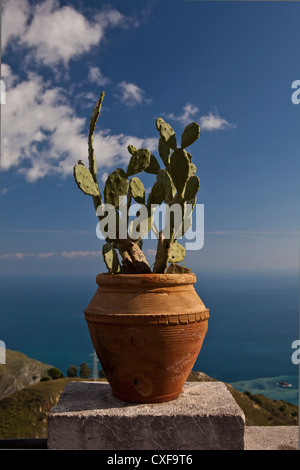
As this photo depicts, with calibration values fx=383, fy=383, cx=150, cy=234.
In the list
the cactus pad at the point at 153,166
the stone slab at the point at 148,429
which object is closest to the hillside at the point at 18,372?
the stone slab at the point at 148,429

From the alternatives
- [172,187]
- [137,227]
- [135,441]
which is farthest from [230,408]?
[172,187]

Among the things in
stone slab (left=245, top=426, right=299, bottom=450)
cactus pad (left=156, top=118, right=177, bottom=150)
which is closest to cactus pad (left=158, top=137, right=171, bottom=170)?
cactus pad (left=156, top=118, right=177, bottom=150)

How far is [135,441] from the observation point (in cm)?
170

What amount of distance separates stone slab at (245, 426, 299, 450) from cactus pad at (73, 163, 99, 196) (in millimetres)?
1742

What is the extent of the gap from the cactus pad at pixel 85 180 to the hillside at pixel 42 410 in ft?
24.2

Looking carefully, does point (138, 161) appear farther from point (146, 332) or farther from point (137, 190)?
point (146, 332)

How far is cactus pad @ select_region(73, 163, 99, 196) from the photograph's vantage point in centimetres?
182

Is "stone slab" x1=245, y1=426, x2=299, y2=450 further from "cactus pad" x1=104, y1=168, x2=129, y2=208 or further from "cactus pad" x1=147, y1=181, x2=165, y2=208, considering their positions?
"cactus pad" x1=104, y1=168, x2=129, y2=208

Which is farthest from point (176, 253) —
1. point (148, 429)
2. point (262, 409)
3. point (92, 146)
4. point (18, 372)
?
point (18, 372)

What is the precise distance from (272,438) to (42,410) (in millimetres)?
10301

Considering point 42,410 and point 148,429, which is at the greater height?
point 148,429

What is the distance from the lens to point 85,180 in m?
1.88
